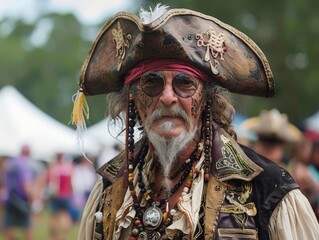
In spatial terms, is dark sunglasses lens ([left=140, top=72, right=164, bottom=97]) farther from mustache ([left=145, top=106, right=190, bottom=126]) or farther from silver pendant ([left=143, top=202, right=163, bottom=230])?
silver pendant ([left=143, top=202, right=163, bottom=230])

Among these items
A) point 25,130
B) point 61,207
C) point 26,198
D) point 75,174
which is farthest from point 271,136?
point 25,130

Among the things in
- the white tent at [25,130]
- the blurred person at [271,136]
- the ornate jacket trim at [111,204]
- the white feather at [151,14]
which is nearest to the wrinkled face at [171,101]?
the white feather at [151,14]

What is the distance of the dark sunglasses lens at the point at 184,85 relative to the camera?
4.01m

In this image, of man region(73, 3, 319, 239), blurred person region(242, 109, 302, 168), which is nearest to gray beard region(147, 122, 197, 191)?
man region(73, 3, 319, 239)

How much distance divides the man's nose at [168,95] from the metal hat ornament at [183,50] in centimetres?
14

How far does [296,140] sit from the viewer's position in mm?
9000

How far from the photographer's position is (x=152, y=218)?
13.3 ft

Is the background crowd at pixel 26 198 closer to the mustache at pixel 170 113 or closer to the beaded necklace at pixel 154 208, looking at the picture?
the beaded necklace at pixel 154 208

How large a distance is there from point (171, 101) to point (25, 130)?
750 inches

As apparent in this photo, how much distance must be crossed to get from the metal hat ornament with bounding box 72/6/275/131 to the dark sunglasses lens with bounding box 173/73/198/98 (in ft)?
0.23

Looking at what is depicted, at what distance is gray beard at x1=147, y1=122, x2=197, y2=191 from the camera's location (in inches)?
159

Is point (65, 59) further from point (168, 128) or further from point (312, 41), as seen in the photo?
point (168, 128)

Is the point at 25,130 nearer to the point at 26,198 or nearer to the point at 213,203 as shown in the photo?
the point at 26,198

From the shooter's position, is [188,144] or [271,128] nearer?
[188,144]
